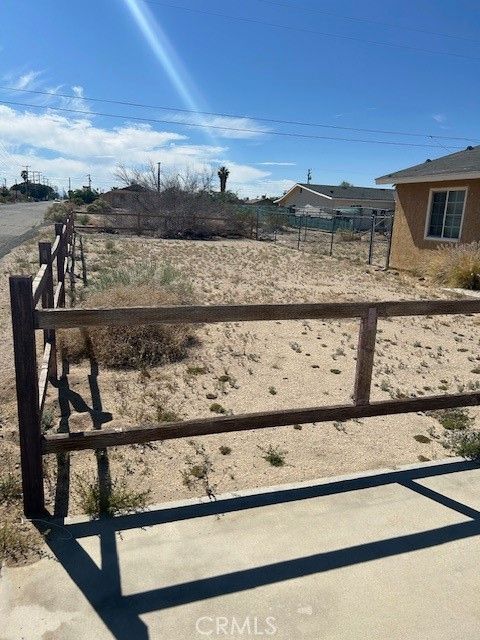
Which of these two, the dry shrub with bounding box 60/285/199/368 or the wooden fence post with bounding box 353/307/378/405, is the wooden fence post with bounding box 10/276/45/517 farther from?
the dry shrub with bounding box 60/285/199/368

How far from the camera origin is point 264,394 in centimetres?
521

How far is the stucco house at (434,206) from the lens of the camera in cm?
1402

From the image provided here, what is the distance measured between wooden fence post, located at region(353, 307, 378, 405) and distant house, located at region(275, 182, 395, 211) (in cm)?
4453


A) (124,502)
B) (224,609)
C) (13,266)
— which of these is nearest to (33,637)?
(224,609)

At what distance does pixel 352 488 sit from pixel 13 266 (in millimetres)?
11879

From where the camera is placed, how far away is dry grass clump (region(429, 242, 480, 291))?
12.6 meters

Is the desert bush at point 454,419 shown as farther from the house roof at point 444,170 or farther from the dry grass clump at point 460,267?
the house roof at point 444,170

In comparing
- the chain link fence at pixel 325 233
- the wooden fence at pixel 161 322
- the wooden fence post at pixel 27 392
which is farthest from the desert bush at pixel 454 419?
the chain link fence at pixel 325 233

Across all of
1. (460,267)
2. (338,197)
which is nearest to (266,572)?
(460,267)

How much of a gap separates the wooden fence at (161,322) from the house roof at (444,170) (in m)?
11.5

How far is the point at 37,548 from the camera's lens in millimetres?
2635

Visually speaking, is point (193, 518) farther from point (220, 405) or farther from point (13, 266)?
point (13, 266)

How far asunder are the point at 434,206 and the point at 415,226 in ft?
2.70

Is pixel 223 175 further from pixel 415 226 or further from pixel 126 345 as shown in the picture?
pixel 126 345
